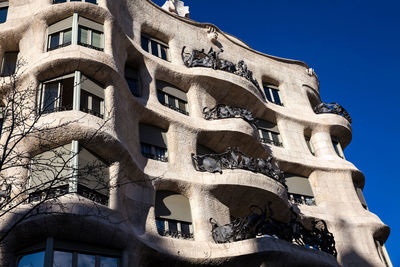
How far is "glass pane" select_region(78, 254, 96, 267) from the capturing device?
13445 mm

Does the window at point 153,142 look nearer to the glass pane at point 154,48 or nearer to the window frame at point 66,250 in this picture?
the glass pane at point 154,48

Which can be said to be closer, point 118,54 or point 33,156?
point 33,156

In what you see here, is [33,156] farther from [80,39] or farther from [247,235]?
[247,235]

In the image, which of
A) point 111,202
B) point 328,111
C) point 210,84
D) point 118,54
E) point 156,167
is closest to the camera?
point 111,202

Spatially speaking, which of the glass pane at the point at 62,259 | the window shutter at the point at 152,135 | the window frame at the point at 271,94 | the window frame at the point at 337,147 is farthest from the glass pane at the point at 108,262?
the window frame at the point at 337,147

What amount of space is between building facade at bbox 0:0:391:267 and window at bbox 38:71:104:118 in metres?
0.05

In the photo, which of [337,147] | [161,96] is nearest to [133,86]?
[161,96]

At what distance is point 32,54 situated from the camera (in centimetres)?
1792

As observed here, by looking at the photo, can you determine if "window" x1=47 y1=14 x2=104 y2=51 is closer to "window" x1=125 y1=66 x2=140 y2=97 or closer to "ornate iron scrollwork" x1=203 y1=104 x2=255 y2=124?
"window" x1=125 y1=66 x2=140 y2=97

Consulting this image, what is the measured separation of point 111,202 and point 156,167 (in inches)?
131

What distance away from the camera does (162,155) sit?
18812mm

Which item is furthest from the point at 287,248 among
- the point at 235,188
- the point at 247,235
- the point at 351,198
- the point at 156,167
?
the point at 351,198

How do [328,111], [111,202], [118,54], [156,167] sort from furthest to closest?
[328,111]
[118,54]
[156,167]
[111,202]

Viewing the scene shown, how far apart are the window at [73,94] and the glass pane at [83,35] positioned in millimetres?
1900
